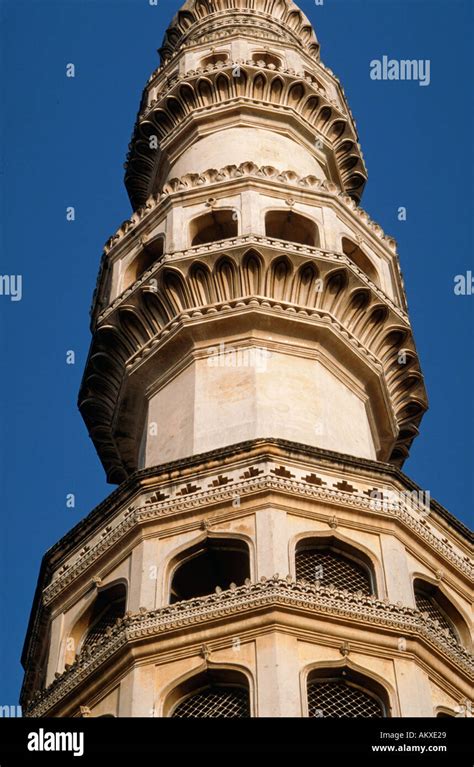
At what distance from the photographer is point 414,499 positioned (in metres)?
21.2

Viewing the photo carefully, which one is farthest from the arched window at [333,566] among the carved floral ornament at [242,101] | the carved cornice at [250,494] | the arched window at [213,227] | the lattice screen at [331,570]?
the carved floral ornament at [242,101]

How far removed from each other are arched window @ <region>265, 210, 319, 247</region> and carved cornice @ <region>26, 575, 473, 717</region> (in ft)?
28.3

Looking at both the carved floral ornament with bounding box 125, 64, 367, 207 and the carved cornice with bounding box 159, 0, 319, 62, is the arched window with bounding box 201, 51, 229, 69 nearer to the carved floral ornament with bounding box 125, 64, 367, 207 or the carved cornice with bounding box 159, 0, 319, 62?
the carved floral ornament with bounding box 125, 64, 367, 207

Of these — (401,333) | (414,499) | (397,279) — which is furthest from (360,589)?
(397,279)

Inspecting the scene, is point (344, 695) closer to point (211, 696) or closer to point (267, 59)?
point (211, 696)

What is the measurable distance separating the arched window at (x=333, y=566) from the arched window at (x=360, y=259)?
7766mm

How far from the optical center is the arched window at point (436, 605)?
20562mm

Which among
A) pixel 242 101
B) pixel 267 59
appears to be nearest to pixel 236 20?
pixel 267 59

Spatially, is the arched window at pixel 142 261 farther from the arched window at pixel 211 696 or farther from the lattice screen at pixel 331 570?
the arched window at pixel 211 696

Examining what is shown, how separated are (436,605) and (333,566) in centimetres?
160

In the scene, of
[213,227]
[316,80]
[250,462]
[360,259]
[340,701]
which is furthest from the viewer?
[316,80]

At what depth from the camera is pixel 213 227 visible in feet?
87.5
